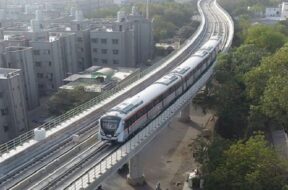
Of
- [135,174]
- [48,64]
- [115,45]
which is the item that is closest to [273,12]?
[115,45]

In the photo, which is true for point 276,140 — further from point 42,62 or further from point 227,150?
point 42,62

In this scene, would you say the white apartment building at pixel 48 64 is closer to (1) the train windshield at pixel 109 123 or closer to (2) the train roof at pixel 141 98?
(2) the train roof at pixel 141 98

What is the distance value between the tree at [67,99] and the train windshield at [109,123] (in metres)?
14.6

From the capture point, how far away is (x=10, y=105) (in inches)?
1512

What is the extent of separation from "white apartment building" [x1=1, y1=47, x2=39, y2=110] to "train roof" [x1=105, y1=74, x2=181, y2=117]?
1989 centimetres

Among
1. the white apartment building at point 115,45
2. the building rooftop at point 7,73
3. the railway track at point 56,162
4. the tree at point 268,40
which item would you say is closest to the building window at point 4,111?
the building rooftop at point 7,73

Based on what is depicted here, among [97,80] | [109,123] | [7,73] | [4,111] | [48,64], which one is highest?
[7,73]

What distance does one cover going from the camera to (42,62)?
5319 cm

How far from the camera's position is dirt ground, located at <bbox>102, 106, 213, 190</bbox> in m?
34.1

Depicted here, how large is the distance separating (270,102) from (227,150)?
7665mm

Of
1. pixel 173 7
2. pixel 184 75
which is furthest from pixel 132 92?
pixel 173 7

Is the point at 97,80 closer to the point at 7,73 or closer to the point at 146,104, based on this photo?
the point at 7,73

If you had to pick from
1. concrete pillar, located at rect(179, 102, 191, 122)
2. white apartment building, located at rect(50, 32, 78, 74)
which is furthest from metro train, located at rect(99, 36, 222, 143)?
white apartment building, located at rect(50, 32, 78, 74)

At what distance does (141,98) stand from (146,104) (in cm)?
68
